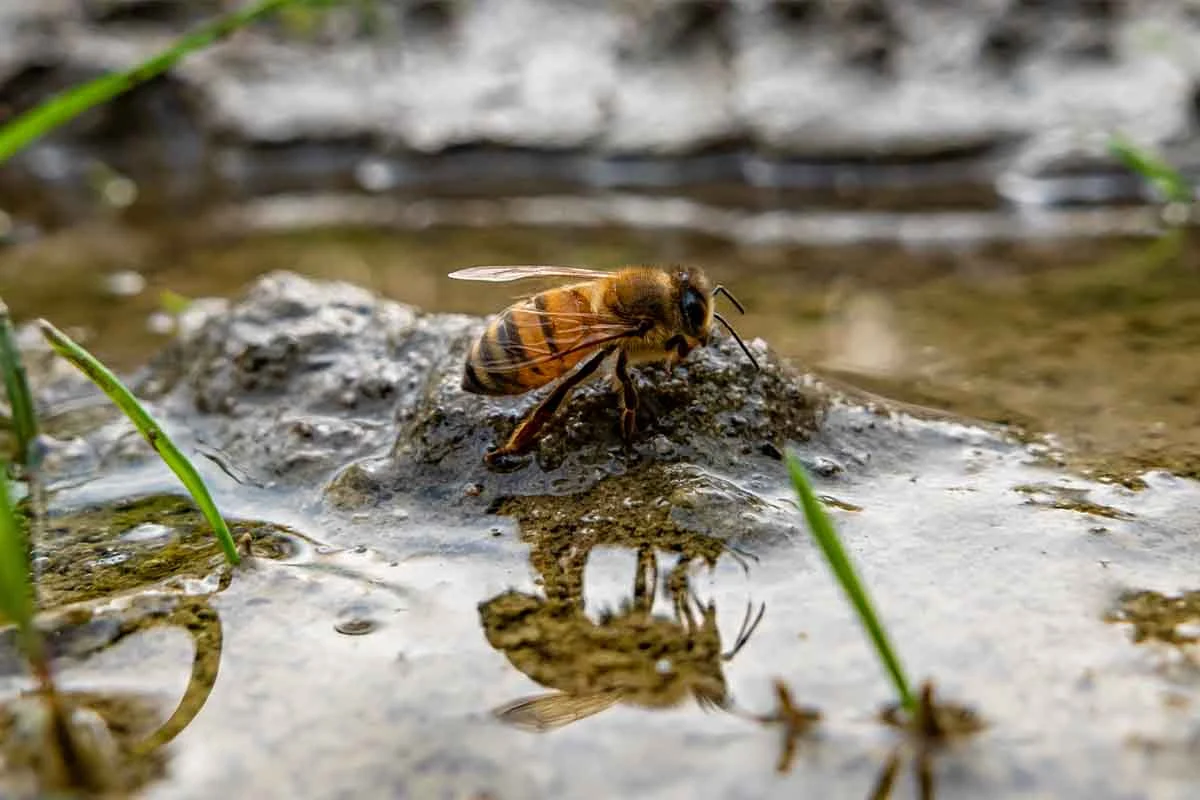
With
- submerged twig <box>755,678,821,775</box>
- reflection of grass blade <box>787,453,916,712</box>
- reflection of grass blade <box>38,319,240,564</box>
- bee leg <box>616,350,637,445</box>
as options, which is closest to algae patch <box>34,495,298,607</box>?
reflection of grass blade <box>38,319,240,564</box>

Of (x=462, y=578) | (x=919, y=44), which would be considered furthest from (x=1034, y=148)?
(x=462, y=578)

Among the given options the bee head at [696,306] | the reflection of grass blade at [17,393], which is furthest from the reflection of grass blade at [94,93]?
the bee head at [696,306]

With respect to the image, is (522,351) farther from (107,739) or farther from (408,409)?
(107,739)

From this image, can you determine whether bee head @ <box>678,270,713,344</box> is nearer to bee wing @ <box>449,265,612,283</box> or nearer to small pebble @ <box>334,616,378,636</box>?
bee wing @ <box>449,265,612,283</box>

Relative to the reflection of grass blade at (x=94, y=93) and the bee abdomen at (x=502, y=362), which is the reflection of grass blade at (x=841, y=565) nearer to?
the bee abdomen at (x=502, y=362)

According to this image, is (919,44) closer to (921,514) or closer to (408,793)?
(921,514)
